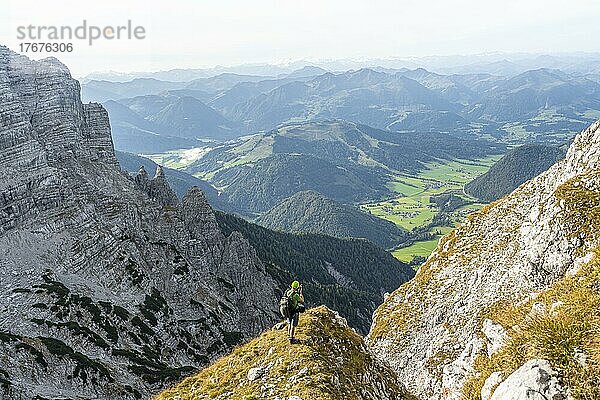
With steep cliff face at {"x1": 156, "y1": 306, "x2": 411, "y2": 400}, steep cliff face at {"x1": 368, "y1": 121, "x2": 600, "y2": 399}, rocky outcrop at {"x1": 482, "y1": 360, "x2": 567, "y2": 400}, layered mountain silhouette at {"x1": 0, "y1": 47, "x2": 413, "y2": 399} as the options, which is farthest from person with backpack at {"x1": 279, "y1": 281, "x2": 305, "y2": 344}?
layered mountain silhouette at {"x1": 0, "y1": 47, "x2": 413, "y2": 399}

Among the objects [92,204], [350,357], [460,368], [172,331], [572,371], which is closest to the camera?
[572,371]

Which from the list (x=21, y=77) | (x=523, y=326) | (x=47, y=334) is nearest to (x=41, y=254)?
(x=47, y=334)

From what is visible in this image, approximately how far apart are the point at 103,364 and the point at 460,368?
2401 inches

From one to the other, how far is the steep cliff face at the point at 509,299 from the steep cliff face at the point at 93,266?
1765 inches

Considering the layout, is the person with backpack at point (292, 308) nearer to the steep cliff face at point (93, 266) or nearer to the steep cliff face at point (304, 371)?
the steep cliff face at point (304, 371)

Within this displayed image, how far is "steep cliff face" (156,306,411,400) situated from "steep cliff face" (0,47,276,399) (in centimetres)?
4306

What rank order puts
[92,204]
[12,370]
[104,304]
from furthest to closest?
[92,204]
[104,304]
[12,370]

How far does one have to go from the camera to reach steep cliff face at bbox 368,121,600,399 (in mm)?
21234

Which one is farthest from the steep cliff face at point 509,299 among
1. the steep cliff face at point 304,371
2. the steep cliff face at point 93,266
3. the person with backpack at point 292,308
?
the steep cliff face at point 93,266

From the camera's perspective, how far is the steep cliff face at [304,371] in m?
24.2

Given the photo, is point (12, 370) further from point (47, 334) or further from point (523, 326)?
point (523, 326)

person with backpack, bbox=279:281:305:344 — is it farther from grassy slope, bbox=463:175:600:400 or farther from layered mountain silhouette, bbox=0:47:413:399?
layered mountain silhouette, bbox=0:47:413:399

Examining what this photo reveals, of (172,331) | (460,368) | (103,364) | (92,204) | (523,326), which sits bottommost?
(172,331)

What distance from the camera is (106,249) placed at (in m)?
106
